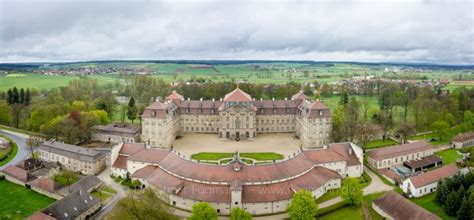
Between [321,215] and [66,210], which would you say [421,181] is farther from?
[66,210]

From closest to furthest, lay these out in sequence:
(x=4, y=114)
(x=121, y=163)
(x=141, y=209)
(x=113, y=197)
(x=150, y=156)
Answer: (x=141, y=209)
(x=113, y=197)
(x=150, y=156)
(x=121, y=163)
(x=4, y=114)

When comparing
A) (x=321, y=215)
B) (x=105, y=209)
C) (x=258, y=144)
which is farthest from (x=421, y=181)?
(x=105, y=209)

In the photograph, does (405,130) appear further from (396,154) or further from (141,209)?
(141,209)

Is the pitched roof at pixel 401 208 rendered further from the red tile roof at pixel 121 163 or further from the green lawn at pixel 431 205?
the red tile roof at pixel 121 163

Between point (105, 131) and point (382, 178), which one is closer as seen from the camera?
point (382, 178)

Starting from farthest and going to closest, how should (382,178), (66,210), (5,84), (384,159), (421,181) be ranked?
(5,84) → (384,159) → (382,178) → (421,181) → (66,210)

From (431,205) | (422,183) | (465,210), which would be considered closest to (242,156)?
(422,183)

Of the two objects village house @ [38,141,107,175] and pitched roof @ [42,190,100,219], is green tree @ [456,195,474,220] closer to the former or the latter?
pitched roof @ [42,190,100,219]
